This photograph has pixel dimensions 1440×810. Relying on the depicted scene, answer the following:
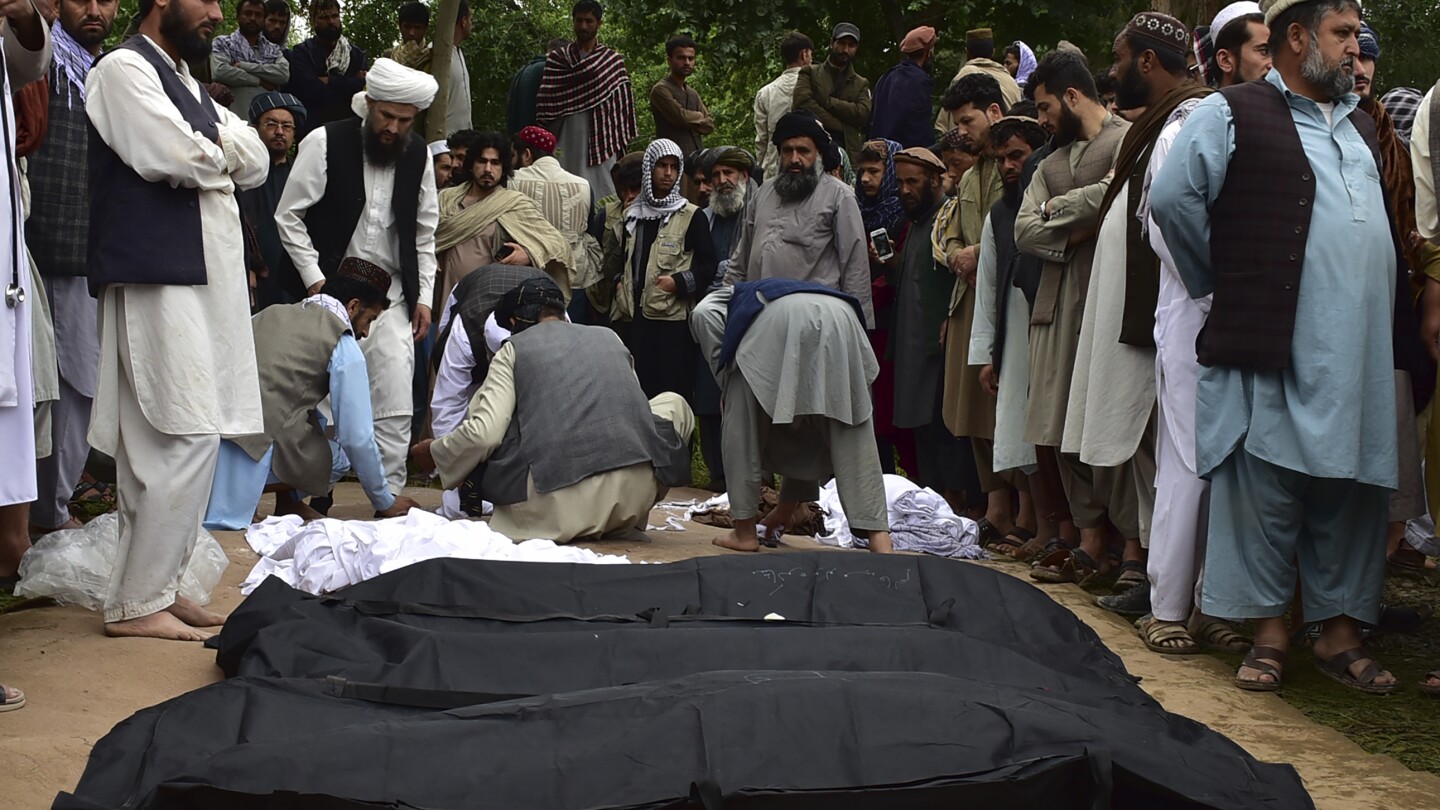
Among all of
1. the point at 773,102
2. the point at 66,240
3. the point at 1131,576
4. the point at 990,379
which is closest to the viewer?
the point at 66,240

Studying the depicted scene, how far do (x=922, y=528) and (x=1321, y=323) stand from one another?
286 centimetres

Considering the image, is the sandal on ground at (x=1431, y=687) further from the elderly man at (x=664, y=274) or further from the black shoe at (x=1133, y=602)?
the elderly man at (x=664, y=274)

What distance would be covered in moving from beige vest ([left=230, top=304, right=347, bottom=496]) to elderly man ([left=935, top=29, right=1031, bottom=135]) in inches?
135

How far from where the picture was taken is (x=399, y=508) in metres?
7.78

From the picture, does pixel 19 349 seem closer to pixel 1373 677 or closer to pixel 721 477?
pixel 1373 677

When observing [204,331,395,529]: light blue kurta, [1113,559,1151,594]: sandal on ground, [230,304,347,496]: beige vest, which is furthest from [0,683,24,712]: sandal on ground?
[1113,559,1151,594]: sandal on ground

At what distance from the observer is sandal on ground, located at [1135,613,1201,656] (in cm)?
550

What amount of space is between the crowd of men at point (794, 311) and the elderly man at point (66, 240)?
18 mm

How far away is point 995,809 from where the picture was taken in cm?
A: 332

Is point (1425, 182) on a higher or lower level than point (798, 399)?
higher

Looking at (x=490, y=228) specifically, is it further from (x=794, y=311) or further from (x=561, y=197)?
(x=794, y=311)

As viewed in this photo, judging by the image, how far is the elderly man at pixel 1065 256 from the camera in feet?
21.5

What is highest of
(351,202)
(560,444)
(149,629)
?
(351,202)

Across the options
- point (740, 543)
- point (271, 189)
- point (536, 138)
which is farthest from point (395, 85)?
point (740, 543)
